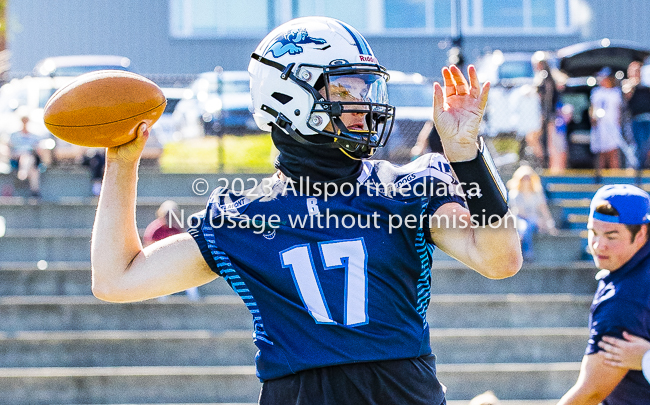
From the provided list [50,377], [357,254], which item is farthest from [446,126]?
[50,377]

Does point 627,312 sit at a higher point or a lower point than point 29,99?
lower

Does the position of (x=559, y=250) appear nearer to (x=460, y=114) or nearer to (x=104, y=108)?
(x=460, y=114)

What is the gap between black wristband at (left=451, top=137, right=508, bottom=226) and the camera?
6.77 feet

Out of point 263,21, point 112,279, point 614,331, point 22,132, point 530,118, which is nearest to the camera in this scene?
point 112,279

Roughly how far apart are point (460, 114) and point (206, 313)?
5451mm

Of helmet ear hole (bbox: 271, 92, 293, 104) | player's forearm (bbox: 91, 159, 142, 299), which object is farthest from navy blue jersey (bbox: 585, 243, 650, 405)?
player's forearm (bbox: 91, 159, 142, 299)

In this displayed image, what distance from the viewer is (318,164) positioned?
2.33 metres

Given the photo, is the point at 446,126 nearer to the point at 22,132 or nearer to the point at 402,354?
the point at 402,354

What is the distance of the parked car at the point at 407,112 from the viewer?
33.3ft

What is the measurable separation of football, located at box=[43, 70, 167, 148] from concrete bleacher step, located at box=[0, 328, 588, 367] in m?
4.56

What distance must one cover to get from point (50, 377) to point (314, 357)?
16.5 feet

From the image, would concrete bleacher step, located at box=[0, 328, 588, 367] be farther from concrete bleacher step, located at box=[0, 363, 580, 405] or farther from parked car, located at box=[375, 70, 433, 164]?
parked car, located at box=[375, 70, 433, 164]

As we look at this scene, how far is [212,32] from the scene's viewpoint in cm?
1744

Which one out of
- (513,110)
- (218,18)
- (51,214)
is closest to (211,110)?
(51,214)
